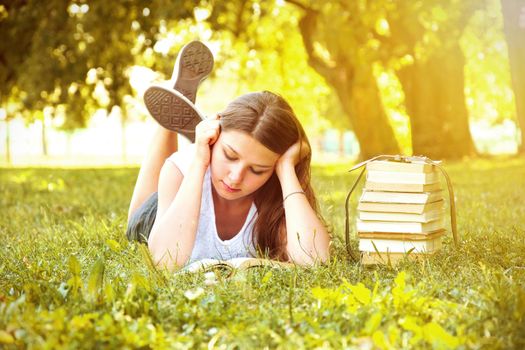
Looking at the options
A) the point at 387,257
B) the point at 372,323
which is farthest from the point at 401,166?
the point at 372,323

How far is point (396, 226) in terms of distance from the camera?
364cm

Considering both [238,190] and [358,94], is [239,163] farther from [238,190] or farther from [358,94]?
[358,94]

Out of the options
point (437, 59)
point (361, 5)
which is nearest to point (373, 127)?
point (437, 59)

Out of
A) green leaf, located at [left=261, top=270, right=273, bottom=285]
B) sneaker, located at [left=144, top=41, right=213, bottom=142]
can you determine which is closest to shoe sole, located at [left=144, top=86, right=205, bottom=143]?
sneaker, located at [left=144, top=41, right=213, bottom=142]

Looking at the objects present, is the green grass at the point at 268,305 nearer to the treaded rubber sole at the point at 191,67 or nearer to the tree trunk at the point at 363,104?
the treaded rubber sole at the point at 191,67

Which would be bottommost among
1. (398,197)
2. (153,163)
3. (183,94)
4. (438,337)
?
(438,337)

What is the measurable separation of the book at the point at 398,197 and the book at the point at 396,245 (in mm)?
207

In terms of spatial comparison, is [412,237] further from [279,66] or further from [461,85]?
[279,66]

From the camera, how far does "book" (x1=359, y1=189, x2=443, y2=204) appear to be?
3.59 metres

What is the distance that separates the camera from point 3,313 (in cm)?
246

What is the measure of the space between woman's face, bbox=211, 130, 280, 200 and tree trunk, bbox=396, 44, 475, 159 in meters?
12.5

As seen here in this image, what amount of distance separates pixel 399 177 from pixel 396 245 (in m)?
0.35

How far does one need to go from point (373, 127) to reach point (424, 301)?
14189 millimetres

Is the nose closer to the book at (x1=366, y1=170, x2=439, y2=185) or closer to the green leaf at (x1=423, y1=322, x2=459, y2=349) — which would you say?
the book at (x1=366, y1=170, x2=439, y2=185)
